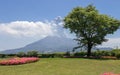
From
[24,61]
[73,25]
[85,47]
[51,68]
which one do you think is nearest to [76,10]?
[73,25]

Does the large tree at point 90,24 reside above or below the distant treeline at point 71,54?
above

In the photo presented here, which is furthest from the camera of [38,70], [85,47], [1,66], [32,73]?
[85,47]

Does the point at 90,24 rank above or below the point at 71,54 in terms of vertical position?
above

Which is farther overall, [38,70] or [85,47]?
[85,47]

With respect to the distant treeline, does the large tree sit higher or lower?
higher

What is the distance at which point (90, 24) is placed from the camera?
61281 millimetres

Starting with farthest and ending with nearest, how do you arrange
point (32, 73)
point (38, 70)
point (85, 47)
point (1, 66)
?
point (85, 47) → point (1, 66) → point (38, 70) → point (32, 73)

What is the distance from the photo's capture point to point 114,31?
61.9 metres

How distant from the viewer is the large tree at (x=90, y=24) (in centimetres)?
6066

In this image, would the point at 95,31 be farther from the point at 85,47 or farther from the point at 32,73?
the point at 32,73

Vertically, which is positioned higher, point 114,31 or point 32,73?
point 114,31

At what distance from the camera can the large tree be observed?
60656mm

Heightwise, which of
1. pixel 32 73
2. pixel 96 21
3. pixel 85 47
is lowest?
pixel 32 73

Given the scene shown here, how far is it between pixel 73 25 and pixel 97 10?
5229mm
